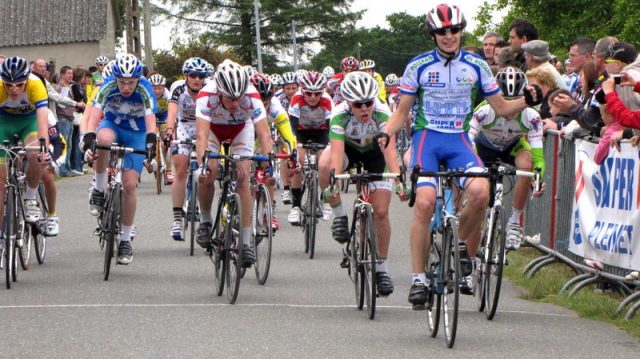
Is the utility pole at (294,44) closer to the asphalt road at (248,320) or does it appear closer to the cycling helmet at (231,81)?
the asphalt road at (248,320)

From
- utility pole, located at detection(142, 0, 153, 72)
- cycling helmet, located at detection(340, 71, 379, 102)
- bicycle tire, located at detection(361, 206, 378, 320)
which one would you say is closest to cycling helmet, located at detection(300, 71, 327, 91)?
cycling helmet, located at detection(340, 71, 379, 102)

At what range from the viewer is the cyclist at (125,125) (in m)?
12.9

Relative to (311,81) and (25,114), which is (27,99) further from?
(311,81)

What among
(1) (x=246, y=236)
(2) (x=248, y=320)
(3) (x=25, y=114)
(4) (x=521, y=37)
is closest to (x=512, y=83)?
(1) (x=246, y=236)

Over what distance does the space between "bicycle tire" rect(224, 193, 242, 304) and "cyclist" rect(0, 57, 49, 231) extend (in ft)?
6.59

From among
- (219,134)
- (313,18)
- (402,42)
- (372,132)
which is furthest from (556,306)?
(402,42)

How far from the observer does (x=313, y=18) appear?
9831 centimetres

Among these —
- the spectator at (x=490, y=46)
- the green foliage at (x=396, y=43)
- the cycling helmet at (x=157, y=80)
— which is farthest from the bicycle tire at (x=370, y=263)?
the green foliage at (x=396, y=43)

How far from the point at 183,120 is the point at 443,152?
623 cm

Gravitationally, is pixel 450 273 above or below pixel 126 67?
below

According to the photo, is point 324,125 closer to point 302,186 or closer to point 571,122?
point 302,186

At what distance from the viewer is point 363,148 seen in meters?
12.0

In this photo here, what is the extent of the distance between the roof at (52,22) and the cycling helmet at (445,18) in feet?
234

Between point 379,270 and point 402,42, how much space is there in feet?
439
